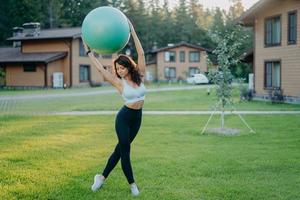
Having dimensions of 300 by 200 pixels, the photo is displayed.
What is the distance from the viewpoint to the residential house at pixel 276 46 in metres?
22.5

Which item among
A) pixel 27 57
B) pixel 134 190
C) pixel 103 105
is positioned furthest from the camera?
pixel 27 57

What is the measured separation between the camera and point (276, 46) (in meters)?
24.0

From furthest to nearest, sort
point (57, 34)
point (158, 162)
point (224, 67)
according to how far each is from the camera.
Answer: point (57, 34) < point (224, 67) < point (158, 162)

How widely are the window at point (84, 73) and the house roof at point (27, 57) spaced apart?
255 centimetres

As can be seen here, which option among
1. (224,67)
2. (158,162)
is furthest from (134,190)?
(224,67)

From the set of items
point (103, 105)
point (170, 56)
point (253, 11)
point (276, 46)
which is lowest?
point (103, 105)

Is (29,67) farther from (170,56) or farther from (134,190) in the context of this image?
(134,190)

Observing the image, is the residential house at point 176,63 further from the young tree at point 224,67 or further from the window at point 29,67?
the young tree at point 224,67

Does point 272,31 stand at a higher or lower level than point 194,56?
lower

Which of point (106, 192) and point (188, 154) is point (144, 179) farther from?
point (188, 154)

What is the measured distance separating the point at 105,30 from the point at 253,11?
66.1ft

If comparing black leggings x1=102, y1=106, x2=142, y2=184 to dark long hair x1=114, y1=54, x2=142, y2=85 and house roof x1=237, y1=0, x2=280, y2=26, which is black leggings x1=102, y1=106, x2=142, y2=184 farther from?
house roof x1=237, y1=0, x2=280, y2=26

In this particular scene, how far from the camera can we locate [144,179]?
22.5ft

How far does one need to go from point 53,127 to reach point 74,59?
94.7ft
